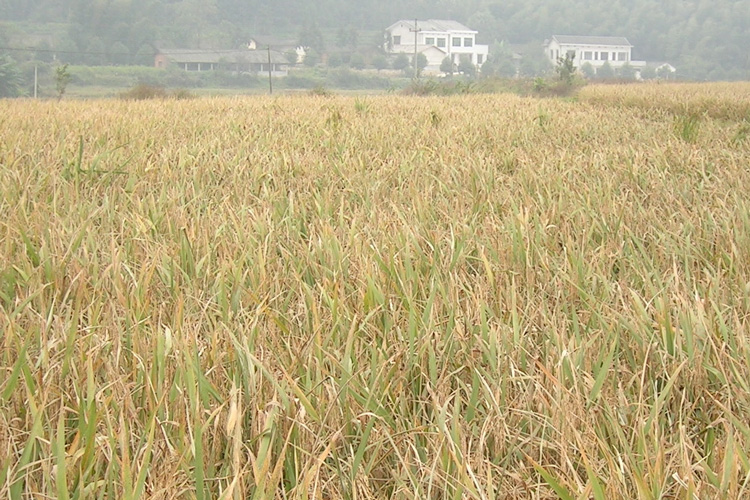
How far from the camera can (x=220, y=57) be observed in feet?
249

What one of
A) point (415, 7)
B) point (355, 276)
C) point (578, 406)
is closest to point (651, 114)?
point (355, 276)

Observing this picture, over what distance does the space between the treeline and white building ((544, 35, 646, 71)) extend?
696 centimetres

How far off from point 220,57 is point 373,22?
53.0 metres

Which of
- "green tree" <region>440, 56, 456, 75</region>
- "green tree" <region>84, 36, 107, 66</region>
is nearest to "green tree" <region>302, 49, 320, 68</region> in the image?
"green tree" <region>440, 56, 456, 75</region>

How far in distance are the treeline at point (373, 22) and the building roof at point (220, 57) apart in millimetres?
3137

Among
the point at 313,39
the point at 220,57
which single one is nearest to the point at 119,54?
the point at 220,57

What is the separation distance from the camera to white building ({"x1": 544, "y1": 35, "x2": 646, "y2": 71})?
94.4 metres

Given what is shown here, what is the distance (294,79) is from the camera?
66812 millimetres

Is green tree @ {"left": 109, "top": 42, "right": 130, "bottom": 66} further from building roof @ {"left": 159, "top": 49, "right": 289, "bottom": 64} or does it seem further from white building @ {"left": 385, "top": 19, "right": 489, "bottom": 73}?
white building @ {"left": 385, "top": 19, "right": 489, "bottom": 73}

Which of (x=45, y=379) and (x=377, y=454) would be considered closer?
(x=377, y=454)

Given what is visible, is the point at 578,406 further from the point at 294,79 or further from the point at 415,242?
the point at 294,79

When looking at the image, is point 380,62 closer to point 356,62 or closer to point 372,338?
point 356,62

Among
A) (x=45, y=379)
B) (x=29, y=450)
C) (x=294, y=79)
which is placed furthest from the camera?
(x=294, y=79)

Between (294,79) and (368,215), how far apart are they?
66.1 m
